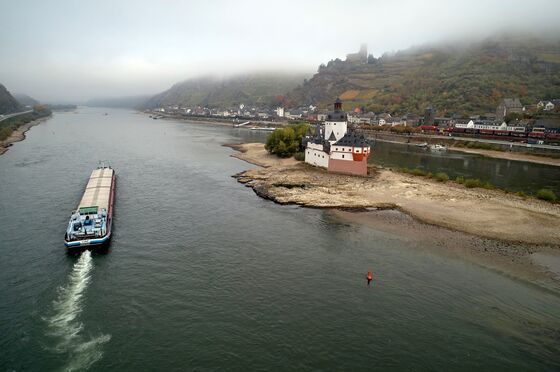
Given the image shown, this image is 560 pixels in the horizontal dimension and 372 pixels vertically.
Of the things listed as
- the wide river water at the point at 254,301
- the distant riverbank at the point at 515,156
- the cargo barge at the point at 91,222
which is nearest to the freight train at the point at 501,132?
the distant riverbank at the point at 515,156

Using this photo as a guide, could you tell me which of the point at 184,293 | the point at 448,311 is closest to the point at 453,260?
the point at 448,311

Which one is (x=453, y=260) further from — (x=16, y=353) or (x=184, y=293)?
(x=16, y=353)

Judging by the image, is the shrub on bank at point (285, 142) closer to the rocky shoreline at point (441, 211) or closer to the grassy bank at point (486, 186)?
the rocky shoreline at point (441, 211)

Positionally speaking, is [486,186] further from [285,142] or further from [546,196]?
[285,142]

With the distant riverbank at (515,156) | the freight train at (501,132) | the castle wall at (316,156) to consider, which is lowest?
the distant riverbank at (515,156)

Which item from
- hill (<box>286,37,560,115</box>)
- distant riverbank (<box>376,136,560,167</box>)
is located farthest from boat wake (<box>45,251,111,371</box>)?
hill (<box>286,37,560,115</box>)

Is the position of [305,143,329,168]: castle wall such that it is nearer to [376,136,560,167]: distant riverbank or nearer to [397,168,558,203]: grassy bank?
[397,168,558,203]: grassy bank
